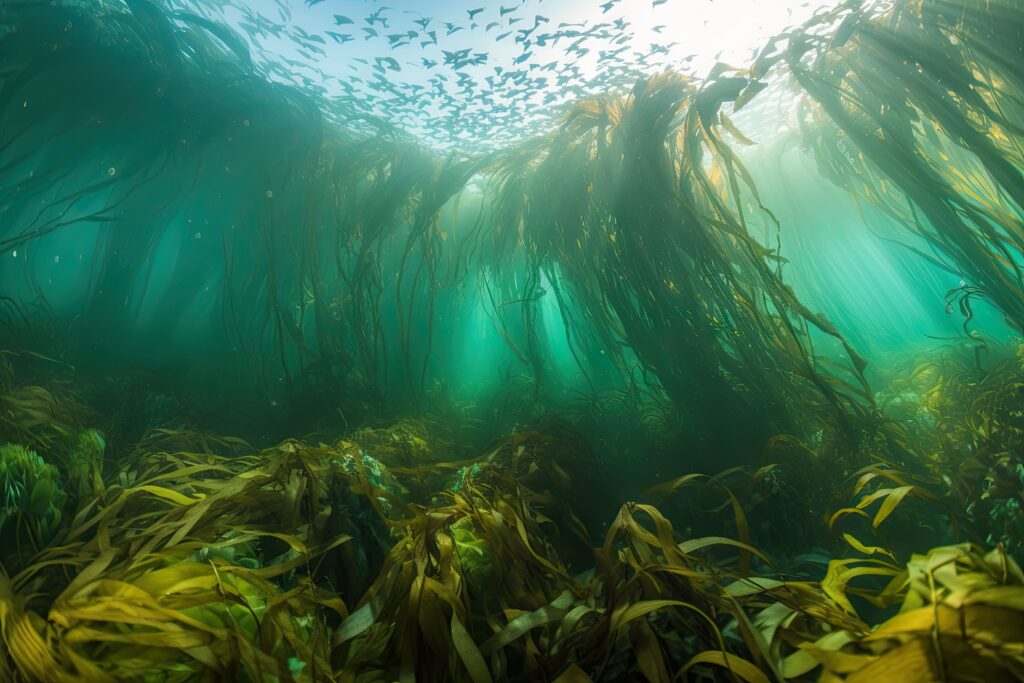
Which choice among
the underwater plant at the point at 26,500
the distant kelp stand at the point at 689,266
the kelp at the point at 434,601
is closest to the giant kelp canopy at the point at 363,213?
the distant kelp stand at the point at 689,266

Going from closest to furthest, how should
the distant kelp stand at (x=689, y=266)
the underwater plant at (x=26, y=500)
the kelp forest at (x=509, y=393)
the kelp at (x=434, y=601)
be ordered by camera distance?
the kelp at (x=434, y=601) → the kelp forest at (x=509, y=393) → the underwater plant at (x=26, y=500) → the distant kelp stand at (x=689, y=266)

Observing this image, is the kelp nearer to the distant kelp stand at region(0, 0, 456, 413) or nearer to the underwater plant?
the underwater plant

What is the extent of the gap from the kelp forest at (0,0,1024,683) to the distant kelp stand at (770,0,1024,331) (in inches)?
0.9

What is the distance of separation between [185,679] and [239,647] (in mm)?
93

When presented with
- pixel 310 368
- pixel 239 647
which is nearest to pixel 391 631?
pixel 239 647

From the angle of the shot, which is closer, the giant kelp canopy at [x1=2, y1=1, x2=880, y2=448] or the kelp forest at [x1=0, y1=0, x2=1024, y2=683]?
the kelp forest at [x1=0, y1=0, x2=1024, y2=683]

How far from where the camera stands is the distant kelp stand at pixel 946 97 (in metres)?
2.38

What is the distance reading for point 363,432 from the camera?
10.1 feet

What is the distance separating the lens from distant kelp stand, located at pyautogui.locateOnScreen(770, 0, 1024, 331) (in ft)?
7.81

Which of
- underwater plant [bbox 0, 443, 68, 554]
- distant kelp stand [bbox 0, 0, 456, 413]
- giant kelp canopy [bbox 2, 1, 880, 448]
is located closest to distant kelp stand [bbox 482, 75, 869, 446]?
giant kelp canopy [bbox 2, 1, 880, 448]

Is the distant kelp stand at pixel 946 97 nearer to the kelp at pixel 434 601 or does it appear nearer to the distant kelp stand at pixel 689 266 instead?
the distant kelp stand at pixel 689 266

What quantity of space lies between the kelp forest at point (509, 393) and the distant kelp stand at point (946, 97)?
0.02 meters

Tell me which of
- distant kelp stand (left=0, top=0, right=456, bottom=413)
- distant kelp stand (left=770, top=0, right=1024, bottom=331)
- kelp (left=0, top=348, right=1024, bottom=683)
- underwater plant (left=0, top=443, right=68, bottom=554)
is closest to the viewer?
kelp (left=0, top=348, right=1024, bottom=683)

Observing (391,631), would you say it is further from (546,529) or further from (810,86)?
(810,86)
